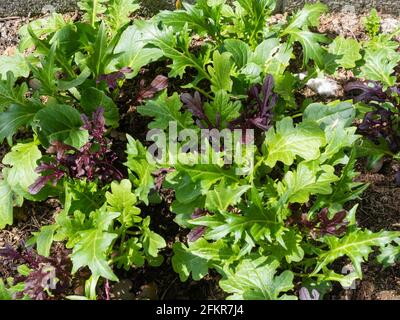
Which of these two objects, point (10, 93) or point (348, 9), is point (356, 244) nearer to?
point (348, 9)

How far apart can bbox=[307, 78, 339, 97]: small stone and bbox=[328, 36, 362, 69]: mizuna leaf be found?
0.65ft

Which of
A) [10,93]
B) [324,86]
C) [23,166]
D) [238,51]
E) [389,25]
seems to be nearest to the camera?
[23,166]

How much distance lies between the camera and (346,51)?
124 inches

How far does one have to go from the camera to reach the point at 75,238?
261 cm

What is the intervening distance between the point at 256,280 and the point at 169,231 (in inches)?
24.1

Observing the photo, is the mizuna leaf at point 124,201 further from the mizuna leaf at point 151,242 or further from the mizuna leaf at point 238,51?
the mizuna leaf at point 238,51

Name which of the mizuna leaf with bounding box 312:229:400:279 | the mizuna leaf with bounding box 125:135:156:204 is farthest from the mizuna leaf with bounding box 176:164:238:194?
the mizuna leaf with bounding box 312:229:400:279

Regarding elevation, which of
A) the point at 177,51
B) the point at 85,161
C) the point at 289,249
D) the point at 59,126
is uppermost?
the point at 177,51

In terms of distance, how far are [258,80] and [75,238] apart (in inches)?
48.7

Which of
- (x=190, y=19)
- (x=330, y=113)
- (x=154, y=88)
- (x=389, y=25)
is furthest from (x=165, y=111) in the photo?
(x=389, y=25)

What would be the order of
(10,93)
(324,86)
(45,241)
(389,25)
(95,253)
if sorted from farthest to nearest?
(389,25), (324,86), (10,93), (45,241), (95,253)

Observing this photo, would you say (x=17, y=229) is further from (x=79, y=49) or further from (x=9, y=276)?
(x=79, y=49)
